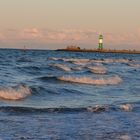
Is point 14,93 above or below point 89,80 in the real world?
above

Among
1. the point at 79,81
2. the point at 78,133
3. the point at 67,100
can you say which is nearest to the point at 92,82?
the point at 79,81

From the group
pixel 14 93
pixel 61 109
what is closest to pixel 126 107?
pixel 61 109

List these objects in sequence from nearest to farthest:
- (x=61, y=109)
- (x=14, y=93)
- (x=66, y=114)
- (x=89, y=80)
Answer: (x=66, y=114)
(x=61, y=109)
(x=14, y=93)
(x=89, y=80)

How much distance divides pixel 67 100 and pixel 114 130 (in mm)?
5640

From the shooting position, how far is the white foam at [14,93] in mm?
15086

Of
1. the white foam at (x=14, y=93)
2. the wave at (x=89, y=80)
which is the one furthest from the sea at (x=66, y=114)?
the wave at (x=89, y=80)

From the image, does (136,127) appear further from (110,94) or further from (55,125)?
(110,94)

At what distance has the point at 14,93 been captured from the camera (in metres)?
15.6

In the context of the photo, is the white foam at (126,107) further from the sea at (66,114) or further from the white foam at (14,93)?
the white foam at (14,93)

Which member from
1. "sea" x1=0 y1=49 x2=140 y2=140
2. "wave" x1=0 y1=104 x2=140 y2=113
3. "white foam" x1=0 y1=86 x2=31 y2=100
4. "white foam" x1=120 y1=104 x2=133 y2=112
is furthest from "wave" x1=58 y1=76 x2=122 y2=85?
"wave" x1=0 y1=104 x2=140 y2=113

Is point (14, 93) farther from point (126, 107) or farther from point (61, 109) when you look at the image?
point (126, 107)

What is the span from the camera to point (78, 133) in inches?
363

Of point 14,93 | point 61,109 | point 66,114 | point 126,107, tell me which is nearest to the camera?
point 66,114

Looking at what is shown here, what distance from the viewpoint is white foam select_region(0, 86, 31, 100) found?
1509 cm
